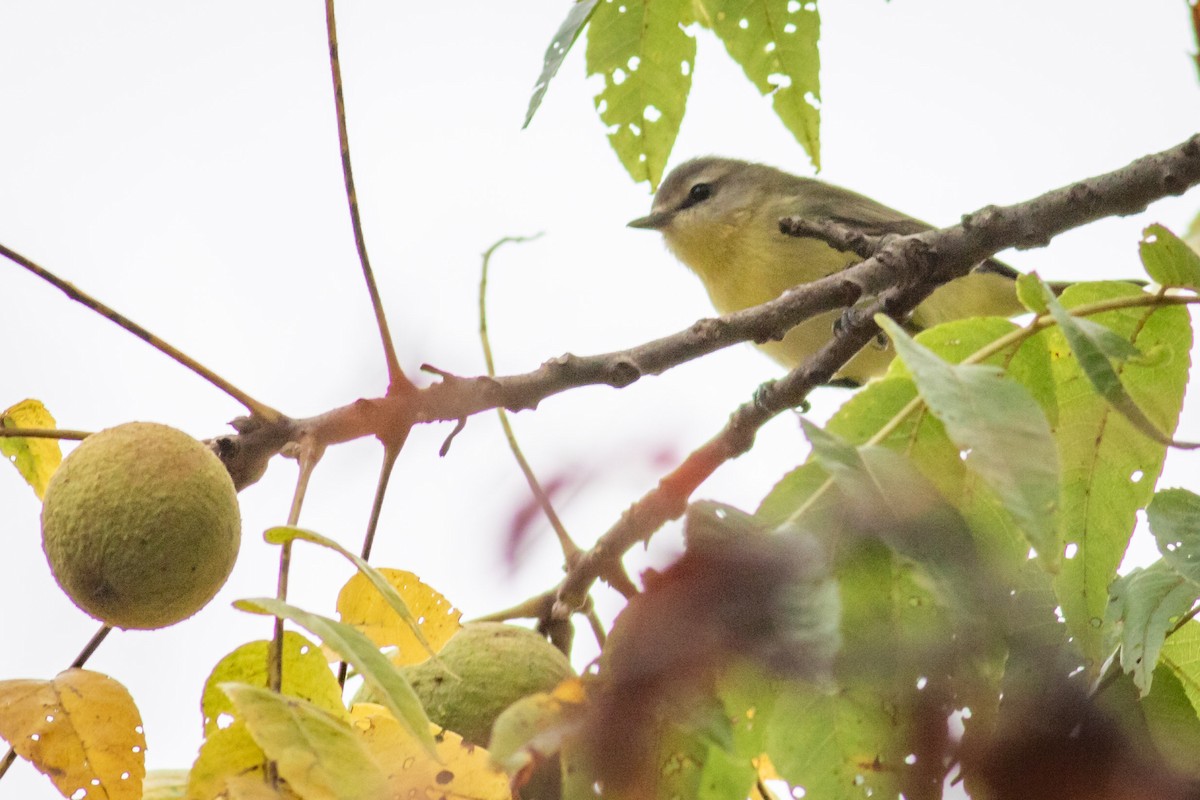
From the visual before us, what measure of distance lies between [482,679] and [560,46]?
93cm

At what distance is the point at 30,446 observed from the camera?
1.91m

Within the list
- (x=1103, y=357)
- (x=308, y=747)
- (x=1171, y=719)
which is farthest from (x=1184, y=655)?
(x=308, y=747)

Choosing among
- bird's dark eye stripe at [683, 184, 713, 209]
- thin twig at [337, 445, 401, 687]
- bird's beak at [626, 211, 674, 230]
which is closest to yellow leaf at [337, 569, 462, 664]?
thin twig at [337, 445, 401, 687]

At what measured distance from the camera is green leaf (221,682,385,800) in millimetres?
1164

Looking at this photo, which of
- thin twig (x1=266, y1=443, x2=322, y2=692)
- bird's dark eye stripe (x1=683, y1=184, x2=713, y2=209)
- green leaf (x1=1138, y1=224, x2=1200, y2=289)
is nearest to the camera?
thin twig (x1=266, y1=443, x2=322, y2=692)

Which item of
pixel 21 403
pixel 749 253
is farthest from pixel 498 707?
pixel 749 253

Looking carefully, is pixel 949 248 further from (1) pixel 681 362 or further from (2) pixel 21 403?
(2) pixel 21 403

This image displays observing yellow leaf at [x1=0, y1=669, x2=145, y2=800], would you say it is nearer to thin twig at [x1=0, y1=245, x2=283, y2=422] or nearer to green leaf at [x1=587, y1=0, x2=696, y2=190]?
thin twig at [x1=0, y1=245, x2=283, y2=422]

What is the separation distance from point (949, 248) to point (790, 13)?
522mm

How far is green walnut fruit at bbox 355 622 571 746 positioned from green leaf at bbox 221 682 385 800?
29 centimetres

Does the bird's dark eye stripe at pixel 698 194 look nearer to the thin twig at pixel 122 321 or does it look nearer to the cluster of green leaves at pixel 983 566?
the cluster of green leaves at pixel 983 566

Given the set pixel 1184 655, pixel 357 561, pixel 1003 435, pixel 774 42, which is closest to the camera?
pixel 1003 435

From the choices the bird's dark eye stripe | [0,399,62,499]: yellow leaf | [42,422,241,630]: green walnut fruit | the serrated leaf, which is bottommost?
the serrated leaf

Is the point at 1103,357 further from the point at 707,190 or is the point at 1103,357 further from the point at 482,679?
the point at 707,190
